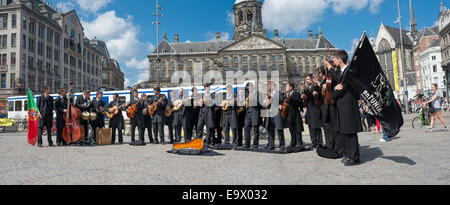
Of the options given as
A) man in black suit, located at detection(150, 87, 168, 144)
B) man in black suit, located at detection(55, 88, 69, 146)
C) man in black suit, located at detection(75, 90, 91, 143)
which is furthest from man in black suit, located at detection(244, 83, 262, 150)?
man in black suit, located at detection(55, 88, 69, 146)

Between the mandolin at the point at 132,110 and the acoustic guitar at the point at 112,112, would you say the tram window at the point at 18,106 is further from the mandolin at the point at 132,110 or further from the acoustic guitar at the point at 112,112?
the mandolin at the point at 132,110

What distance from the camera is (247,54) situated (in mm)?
88188

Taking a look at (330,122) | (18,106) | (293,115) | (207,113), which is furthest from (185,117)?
(18,106)

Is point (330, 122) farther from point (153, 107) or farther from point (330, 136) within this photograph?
point (153, 107)

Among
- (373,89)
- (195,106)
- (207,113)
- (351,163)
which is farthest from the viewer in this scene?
(195,106)

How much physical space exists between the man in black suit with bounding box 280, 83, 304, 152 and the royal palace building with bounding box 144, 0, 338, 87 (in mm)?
77562

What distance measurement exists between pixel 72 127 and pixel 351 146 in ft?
31.6

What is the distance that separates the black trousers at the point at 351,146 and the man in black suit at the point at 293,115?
2.16m

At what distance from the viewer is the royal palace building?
8756 cm

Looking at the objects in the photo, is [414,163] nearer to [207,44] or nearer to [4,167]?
[4,167]

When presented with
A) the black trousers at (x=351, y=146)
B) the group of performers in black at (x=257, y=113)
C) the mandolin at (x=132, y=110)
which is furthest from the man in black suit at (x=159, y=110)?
the black trousers at (x=351, y=146)

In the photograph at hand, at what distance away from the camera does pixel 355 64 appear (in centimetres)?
558

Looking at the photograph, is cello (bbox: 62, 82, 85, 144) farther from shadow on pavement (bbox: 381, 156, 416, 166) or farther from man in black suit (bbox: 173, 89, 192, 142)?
shadow on pavement (bbox: 381, 156, 416, 166)
